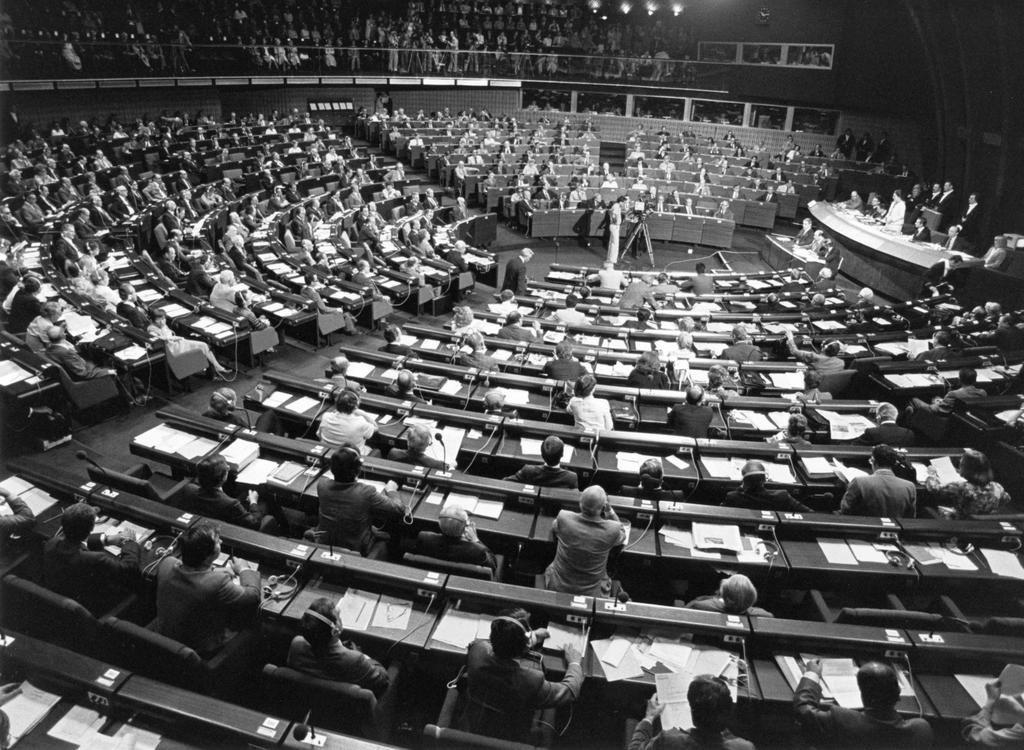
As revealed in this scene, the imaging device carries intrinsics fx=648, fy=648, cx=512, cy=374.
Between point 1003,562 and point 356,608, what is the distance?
15.4ft

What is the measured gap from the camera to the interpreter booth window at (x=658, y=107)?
28172 mm

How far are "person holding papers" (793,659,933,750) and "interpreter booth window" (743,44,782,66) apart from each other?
89.7ft

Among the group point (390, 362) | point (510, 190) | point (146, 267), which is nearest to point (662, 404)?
point (390, 362)

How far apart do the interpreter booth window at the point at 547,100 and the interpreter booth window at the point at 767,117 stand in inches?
310

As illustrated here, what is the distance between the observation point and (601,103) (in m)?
28.9

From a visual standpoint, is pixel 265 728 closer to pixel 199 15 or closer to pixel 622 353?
pixel 622 353

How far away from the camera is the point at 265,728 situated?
10.2 feet

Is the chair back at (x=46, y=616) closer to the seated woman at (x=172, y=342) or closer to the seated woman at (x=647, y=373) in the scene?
the seated woman at (x=172, y=342)

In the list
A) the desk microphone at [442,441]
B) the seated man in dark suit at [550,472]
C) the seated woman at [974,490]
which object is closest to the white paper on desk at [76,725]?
the desk microphone at [442,441]

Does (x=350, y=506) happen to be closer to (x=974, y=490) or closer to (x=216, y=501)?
(x=216, y=501)

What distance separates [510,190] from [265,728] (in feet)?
61.4

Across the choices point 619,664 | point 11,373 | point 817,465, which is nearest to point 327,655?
point 619,664

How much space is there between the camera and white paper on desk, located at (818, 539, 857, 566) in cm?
477

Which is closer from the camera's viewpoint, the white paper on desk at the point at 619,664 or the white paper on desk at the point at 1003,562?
the white paper on desk at the point at 619,664
